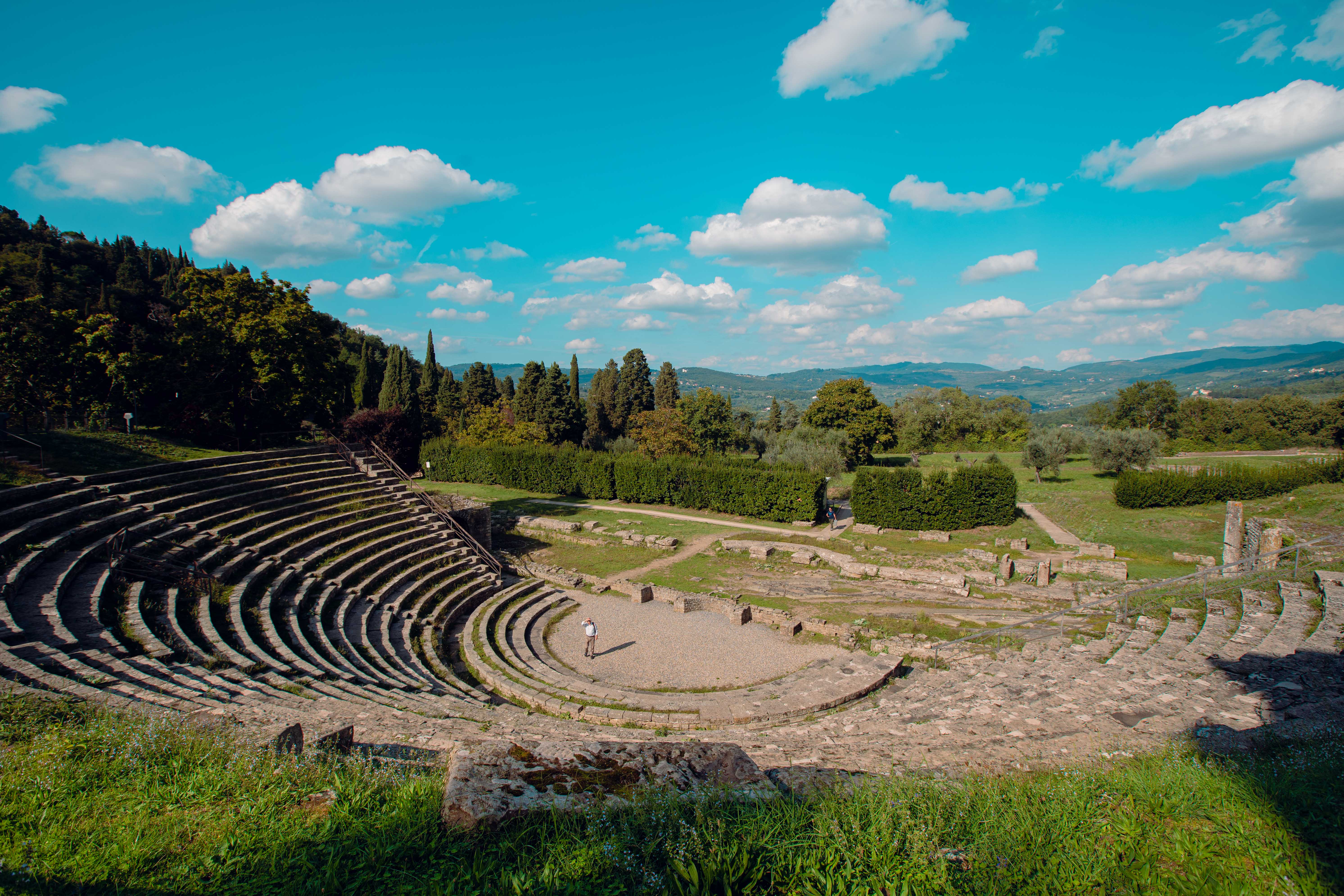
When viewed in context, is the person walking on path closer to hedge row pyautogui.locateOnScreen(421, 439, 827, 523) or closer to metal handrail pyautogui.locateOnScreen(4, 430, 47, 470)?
metal handrail pyautogui.locateOnScreen(4, 430, 47, 470)

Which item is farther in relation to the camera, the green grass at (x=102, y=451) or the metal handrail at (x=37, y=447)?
the green grass at (x=102, y=451)

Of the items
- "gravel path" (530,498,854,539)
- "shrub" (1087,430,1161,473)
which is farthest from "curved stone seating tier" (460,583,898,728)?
"shrub" (1087,430,1161,473)

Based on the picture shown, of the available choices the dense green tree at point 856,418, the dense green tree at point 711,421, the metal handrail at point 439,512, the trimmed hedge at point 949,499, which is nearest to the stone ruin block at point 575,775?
the metal handrail at point 439,512

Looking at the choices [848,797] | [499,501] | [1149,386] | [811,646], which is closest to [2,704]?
[848,797]

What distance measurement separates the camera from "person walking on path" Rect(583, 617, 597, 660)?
1516 cm

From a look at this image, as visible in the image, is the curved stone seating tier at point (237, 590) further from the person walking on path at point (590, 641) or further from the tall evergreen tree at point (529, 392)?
the tall evergreen tree at point (529, 392)

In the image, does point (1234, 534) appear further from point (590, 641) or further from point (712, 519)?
point (590, 641)

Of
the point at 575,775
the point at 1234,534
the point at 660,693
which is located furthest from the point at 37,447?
the point at 1234,534

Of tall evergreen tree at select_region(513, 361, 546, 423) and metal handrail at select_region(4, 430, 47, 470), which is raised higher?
tall evergreen tree at select_region(513, 361, 546, 423)

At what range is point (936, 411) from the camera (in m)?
75.2

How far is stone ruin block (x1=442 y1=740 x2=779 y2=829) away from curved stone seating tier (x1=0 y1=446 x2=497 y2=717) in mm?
4228

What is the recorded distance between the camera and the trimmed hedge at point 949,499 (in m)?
30.4

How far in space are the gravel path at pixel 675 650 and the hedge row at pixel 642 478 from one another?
15.2 meters

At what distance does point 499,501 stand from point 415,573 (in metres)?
20.2
